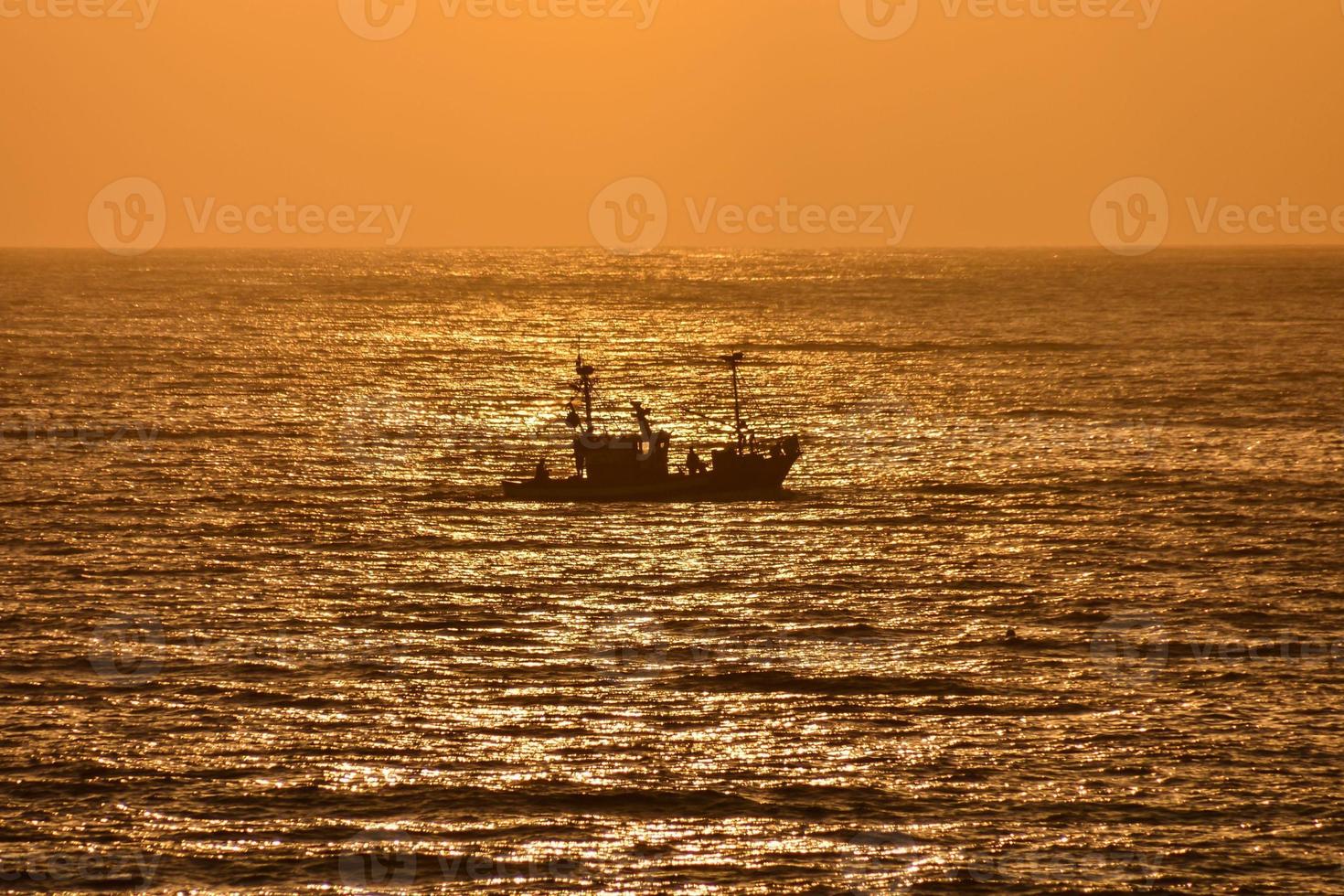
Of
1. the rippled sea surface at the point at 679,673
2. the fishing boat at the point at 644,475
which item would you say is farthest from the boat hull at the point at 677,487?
the rippled sea surface at the point at 679,673

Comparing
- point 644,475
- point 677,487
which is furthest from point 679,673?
point 644,475

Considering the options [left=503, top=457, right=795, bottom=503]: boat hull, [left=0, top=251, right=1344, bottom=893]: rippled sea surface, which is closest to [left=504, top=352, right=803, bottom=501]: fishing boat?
[left=503, top=457, right=795, bottom=503]: boat hull

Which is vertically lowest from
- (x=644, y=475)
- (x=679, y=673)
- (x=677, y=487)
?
(x=679, y=673)

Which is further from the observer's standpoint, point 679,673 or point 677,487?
point 677,487

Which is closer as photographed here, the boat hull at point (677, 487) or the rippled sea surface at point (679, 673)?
the rippled sea surface at point (679, 673)

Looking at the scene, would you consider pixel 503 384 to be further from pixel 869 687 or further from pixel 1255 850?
pixel 1255 850

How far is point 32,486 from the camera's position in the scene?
100 metres

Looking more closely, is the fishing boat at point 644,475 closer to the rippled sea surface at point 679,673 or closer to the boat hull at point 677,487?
the boat hull at point 677,487

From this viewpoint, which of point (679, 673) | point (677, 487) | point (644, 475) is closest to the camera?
point (679, 673)

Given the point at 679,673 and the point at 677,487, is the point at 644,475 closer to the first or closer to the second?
the point at 677,487

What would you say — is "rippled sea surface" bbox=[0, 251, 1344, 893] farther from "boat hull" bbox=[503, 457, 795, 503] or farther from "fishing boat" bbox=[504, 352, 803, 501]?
"fishing boat" bbox=[504, 352, 803, 501]

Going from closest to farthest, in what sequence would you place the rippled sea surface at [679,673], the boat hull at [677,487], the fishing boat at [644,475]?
the rippled sea surface at [679,673]
the boat hull at [677,487]
the fishing boat at [644,475]

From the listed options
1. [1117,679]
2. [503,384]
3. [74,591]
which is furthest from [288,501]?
[503,384]

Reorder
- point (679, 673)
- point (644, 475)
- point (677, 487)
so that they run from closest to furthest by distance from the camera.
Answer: point (679, 673) < point (677, 487) < point (644, 475)
